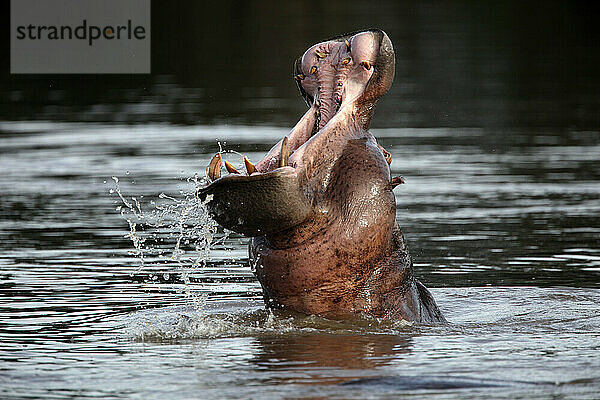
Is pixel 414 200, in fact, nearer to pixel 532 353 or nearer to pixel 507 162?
pixel 507 162

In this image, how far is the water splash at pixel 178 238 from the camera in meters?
5.70

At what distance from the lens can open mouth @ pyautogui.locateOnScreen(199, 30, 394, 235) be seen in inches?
203

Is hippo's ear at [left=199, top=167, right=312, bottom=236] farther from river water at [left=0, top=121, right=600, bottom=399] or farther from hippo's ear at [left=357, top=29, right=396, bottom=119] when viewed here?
hippo's ear at [left=357, top=29, right=396, bottom=119]

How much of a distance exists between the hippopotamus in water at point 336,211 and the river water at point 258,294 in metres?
0.13

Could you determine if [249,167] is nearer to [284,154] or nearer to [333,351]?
[284,154]

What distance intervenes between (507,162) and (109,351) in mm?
7122

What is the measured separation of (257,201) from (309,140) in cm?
47

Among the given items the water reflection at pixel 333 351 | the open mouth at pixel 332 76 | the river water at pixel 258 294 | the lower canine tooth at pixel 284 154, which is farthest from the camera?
the open mouth at pixel 332 76

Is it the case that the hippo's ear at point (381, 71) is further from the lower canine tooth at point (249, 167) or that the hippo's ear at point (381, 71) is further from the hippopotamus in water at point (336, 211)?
the lower canine tooth at point (249, 167)

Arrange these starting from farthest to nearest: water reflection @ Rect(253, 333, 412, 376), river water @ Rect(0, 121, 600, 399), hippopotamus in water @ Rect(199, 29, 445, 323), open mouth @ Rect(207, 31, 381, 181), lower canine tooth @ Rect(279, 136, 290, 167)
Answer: open mouth @ Rect(207, 31, 381, 181) < hippopotamus in water @ Rect(199, 29, 445, 323) < lower canine tooth @ Rect(279, 136, 290, 167) < water reflection @ Rect(253, 333, 412, 376) < river water @ Rect(0, 121, 600, 399)

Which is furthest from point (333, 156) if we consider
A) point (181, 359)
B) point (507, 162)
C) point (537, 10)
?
point (537, 10)

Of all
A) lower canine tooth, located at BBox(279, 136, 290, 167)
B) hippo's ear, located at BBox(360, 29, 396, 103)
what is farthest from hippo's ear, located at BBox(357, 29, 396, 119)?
lower canine tooth, located at BBox(279, 136, 290, 167)

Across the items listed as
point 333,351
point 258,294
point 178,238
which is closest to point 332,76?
point 333,351

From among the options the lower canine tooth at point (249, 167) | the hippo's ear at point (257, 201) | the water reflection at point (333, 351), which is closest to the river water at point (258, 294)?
the water reflection at point (333, 351)
